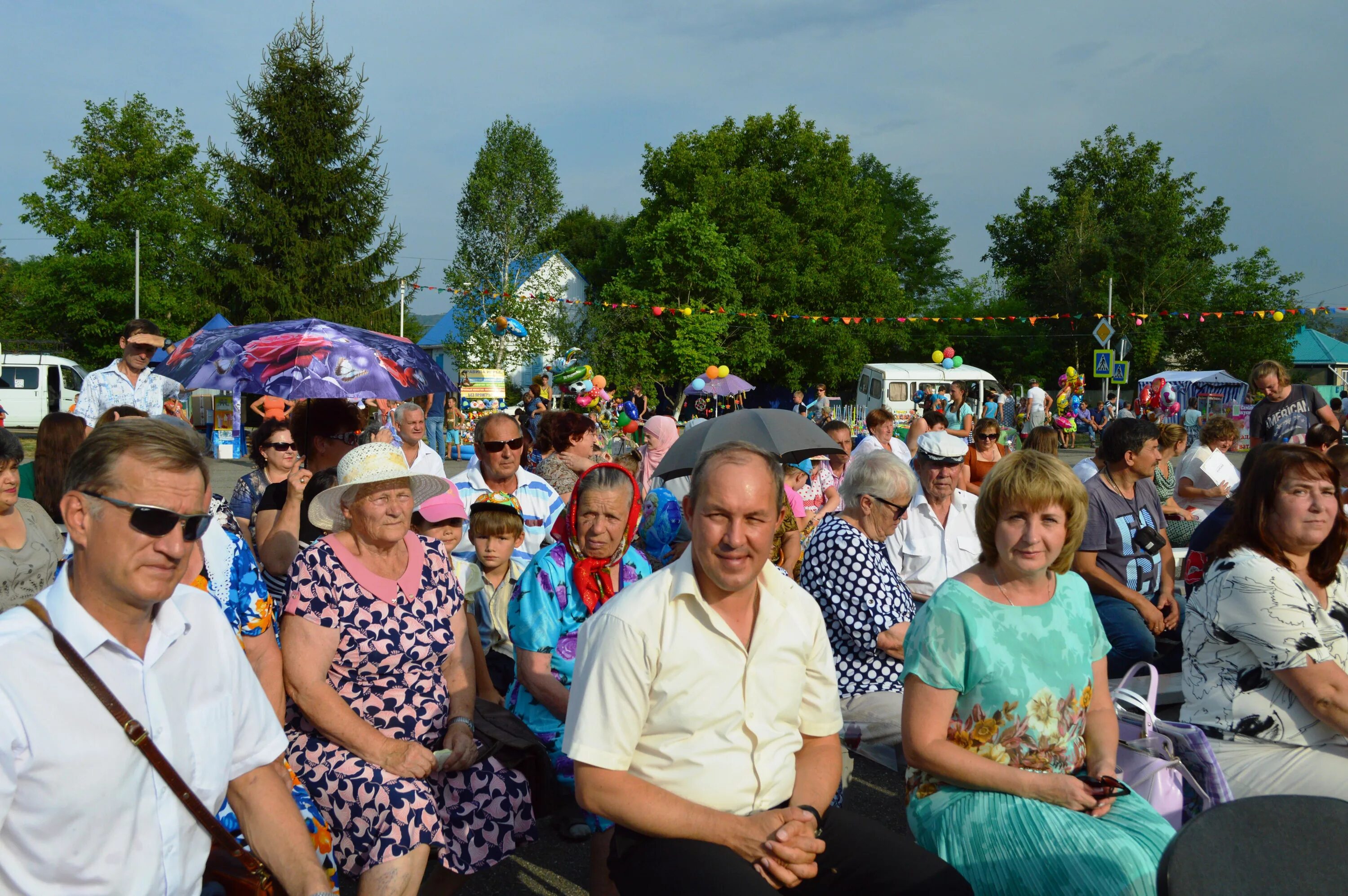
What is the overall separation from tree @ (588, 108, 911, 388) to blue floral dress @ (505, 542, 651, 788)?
1358 inches

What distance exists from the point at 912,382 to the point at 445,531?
31162mm

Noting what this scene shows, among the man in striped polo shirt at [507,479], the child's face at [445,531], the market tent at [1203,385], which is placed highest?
the market tent at [1203,385]

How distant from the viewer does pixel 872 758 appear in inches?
158

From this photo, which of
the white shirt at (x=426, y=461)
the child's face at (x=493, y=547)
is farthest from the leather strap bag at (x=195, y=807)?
the white shirt at (x=426, y=461)

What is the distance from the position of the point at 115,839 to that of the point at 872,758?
296cm

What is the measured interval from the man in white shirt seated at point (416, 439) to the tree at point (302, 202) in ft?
87.5

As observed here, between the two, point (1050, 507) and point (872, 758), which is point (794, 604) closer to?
point (1050, 507)

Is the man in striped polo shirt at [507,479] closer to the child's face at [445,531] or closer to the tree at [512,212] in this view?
the child's face at [445,531]

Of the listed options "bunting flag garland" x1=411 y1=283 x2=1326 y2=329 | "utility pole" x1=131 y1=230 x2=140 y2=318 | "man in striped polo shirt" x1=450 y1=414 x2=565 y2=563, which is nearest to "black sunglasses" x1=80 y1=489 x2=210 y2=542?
"man in striped polo shirt" x1=450 y1=414 x2=565 y2=563

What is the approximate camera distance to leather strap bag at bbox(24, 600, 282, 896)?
181cm

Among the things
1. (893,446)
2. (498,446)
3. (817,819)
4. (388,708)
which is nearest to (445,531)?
(498,446)

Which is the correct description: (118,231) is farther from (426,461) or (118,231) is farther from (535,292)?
(426,461)

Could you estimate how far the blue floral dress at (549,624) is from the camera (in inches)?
144

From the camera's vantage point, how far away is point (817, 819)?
2.41m
